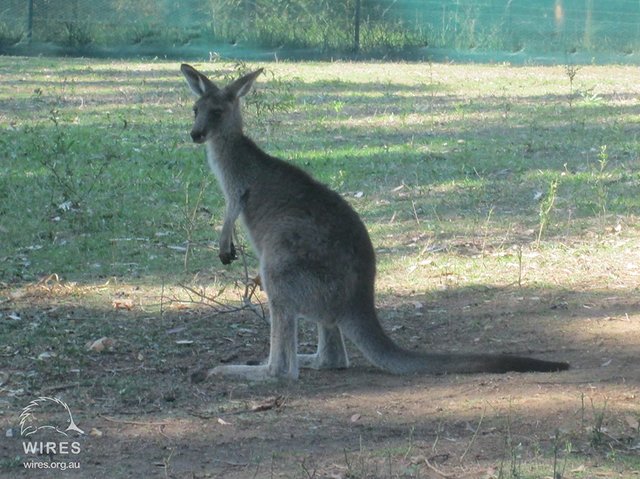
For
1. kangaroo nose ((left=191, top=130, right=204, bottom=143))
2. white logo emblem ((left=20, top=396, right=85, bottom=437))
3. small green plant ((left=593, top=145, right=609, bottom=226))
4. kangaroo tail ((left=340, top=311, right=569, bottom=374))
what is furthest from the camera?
small green plant ((left=593, top=145, right=609, bottom=226))

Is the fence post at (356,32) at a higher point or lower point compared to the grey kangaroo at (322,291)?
higher

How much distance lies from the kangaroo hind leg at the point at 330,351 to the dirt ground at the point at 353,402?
0.06 meters

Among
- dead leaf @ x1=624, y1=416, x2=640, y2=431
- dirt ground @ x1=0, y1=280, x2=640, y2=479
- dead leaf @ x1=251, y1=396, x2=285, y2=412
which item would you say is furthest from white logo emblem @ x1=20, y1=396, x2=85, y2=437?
dead leaf @ x1=624, y1=416, x2=640, y2=431

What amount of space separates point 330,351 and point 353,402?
2.05 feet

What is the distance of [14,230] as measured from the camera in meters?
8.06

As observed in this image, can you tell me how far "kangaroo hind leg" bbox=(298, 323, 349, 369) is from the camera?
17.8 ft

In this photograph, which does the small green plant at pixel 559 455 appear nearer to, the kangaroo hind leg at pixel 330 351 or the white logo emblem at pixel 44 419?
the kangaroo hind leg at pixel 330 351

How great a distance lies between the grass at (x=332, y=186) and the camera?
5730mm

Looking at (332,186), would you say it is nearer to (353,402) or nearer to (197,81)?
(197,81)

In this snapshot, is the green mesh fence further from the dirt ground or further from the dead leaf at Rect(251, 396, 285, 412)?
the dead leaf at Rect(251, 396, 285, 412)

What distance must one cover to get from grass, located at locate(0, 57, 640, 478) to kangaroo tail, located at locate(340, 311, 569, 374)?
1.46ft

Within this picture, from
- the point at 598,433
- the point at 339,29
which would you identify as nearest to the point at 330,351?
the point at 598,433

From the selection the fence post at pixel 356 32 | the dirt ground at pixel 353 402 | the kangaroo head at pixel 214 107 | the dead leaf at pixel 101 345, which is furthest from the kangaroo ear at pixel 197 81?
the fence post at pixel 356 32

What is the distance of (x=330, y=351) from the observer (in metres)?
5.46
